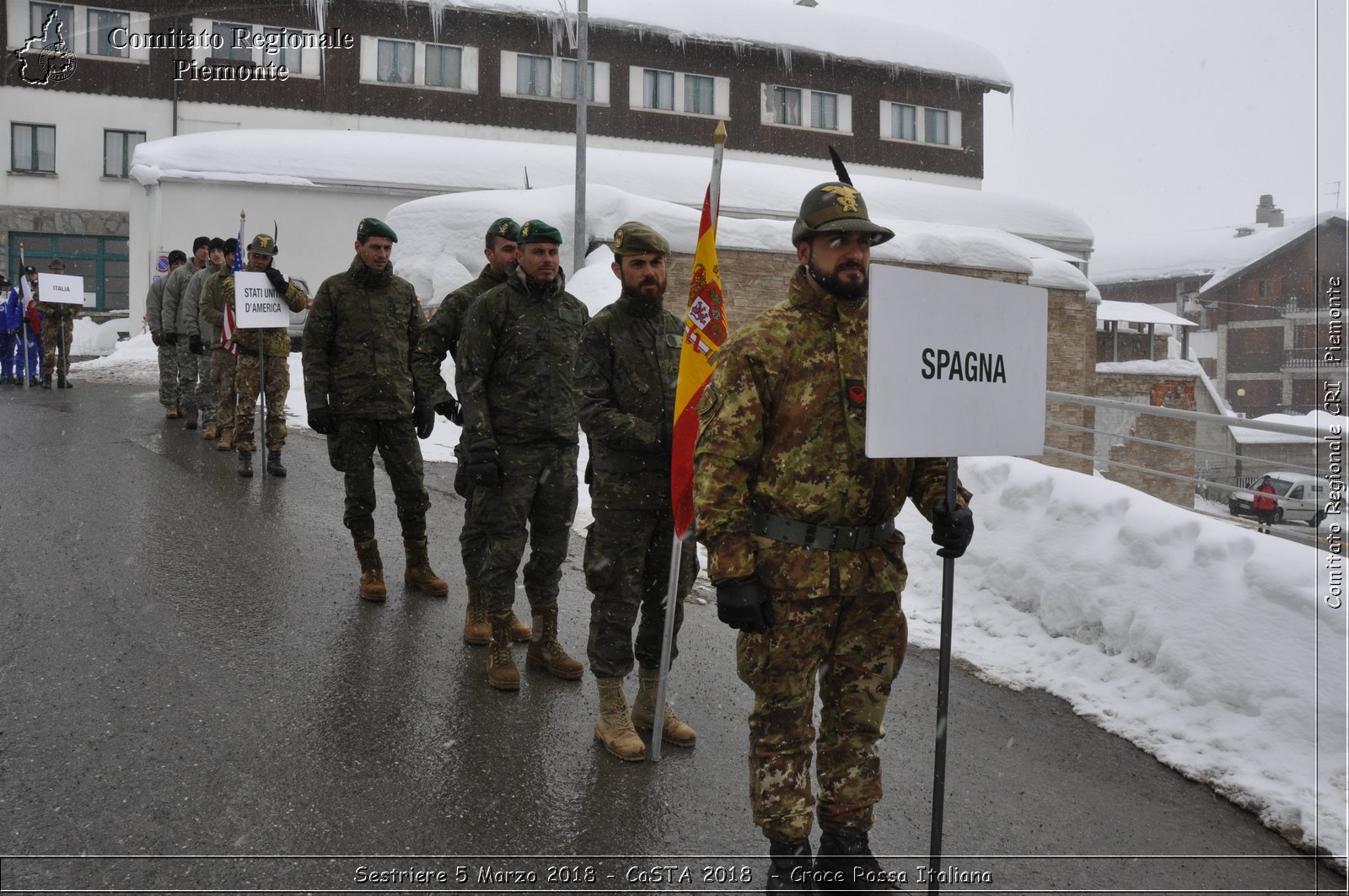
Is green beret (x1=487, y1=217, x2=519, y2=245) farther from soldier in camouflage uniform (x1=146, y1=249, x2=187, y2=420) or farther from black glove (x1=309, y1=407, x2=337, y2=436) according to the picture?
soldier in camouflage uniform (x1=146, y1=249, x2=187, y2=420)

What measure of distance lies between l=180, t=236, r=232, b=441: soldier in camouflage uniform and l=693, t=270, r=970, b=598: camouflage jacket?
9.37 m

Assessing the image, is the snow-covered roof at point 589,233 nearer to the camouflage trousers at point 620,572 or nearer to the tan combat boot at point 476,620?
the tan combat boot at point 476,620

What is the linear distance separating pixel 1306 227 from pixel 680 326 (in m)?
57.8

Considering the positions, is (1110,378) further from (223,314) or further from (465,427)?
(465,427)

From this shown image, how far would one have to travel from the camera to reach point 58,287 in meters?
16.0

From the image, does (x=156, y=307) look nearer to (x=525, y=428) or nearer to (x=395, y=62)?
(x=525, y=428)

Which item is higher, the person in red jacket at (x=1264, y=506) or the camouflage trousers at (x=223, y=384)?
the camouflage trousers at (x=223, y=384)

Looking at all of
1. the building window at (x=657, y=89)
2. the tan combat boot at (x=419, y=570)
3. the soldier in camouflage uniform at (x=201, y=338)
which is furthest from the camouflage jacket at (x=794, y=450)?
the building window at (x=657, y=89)

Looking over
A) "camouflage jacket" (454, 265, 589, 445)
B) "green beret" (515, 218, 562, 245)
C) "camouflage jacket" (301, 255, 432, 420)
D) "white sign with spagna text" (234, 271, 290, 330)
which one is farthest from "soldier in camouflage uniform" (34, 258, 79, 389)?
"green beret" (515, 218, 562, 245)

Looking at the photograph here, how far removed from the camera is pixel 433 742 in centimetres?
418

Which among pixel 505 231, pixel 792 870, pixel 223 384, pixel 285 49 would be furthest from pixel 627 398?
pixel 285 49

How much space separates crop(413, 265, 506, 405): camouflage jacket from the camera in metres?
5.70

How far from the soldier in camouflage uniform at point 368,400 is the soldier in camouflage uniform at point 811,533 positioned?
135 inches

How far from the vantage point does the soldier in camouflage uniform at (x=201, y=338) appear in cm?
1114
